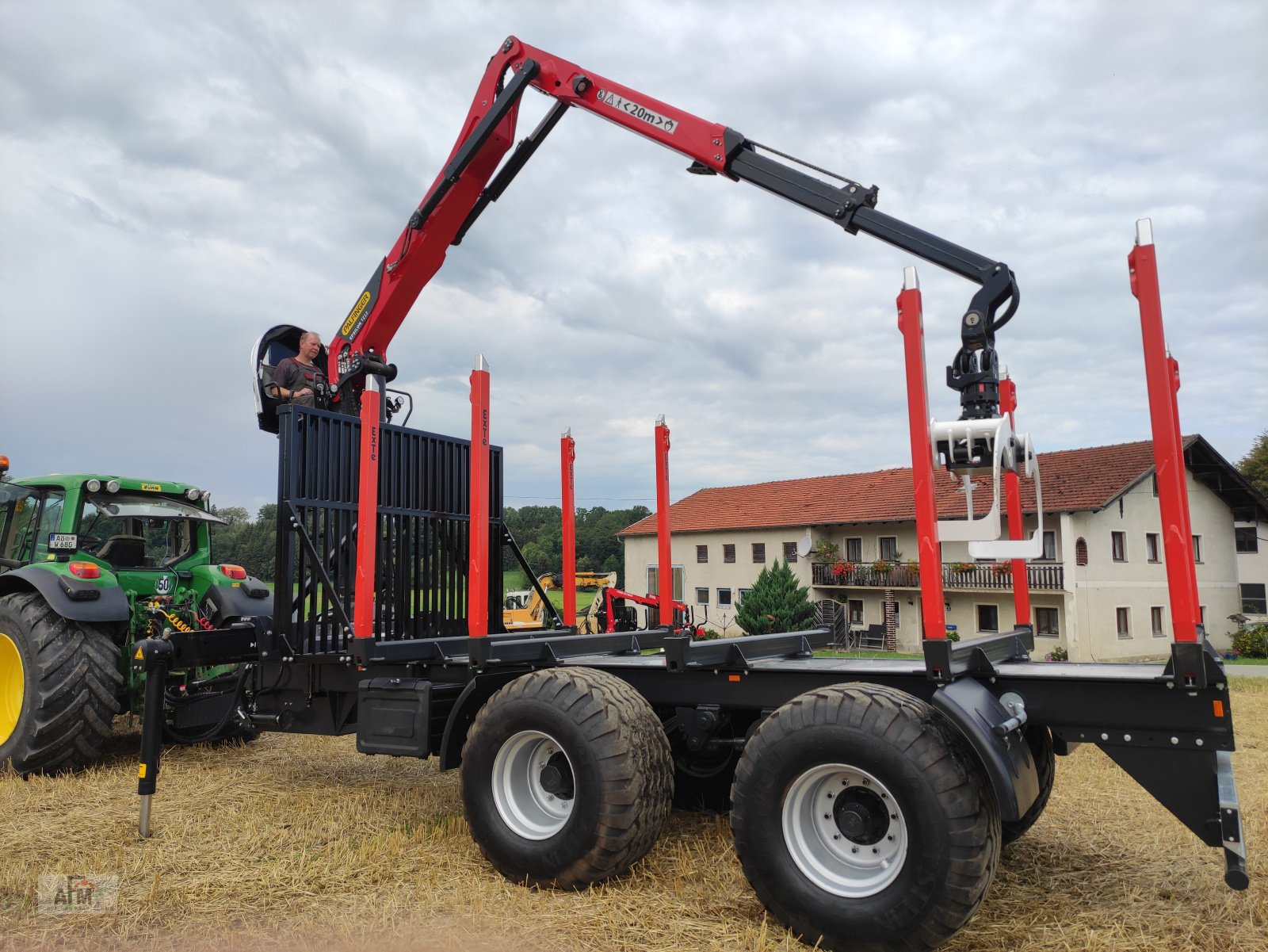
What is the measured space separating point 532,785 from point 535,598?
764 cm

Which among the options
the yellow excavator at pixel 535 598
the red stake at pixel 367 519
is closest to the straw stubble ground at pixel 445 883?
the red stake at pixel 367 519

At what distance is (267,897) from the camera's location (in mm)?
4199

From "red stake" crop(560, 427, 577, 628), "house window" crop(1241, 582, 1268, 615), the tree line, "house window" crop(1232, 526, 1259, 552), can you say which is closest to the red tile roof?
"house window" crop(1232, 526, 1259, 552)

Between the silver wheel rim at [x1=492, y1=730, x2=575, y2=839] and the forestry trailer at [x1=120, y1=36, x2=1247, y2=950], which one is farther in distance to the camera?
the silver wheel rim at [x1=492, y1=730, x2=575, y2=839]

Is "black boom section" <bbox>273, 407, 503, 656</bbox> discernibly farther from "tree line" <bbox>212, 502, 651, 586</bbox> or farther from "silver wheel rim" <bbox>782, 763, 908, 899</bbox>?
"silver wheel rim" <bbox>782, 763, 908, 899</bbox>

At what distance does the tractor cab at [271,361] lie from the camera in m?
6.90

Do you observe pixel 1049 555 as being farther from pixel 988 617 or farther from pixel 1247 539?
pixel 1247 539

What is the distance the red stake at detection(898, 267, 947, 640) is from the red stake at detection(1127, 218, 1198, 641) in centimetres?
81

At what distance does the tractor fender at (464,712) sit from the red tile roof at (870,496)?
17.4m

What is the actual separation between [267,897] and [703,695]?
87.9 inches

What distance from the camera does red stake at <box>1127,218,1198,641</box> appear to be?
329 cm

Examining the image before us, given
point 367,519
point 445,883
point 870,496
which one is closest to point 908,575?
point 870,496

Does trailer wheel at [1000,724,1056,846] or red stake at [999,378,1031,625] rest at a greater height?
red stake at [999,378,1031,625]

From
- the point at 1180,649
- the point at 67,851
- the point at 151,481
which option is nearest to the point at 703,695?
the point at 1180,649
